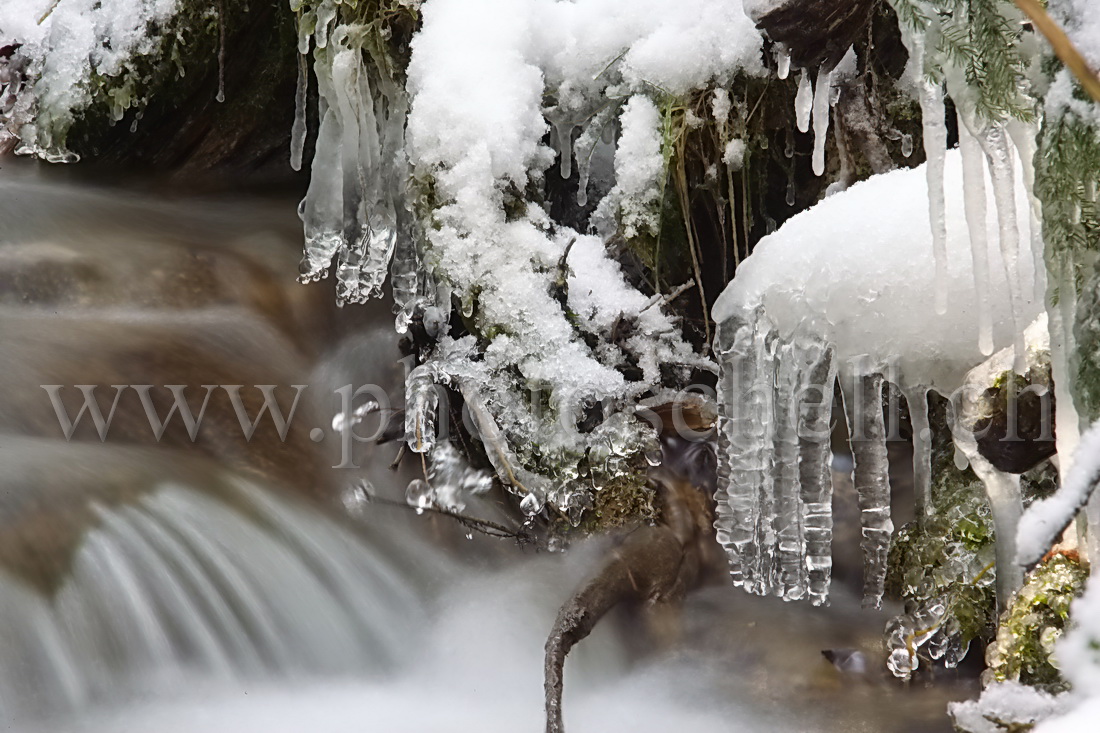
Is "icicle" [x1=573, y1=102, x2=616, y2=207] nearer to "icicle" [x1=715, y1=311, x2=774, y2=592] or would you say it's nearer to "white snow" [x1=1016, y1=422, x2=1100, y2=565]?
"icicle" [x1=715, y1=311, x2=774, y2=592]

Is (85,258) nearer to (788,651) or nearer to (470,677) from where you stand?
(470,677)

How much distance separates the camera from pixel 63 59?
371cm

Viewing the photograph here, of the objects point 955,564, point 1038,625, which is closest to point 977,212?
point 1038,625

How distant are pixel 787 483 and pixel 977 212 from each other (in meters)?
0.90

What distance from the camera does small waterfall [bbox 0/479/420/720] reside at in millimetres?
2279

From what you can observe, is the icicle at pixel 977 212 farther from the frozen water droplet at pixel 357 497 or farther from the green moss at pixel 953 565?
the frozen water droplet at pixel 357 497

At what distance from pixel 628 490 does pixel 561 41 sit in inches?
53.1

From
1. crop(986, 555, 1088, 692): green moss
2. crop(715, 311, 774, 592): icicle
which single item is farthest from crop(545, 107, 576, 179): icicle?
crop(986, 555, 1088, 692): green moss

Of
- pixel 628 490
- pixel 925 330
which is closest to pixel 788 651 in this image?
pixel 628 490

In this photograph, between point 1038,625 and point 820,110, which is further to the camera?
point 820,110

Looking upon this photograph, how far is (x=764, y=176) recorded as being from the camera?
3027 millimetres

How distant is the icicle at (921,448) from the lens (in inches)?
86.1

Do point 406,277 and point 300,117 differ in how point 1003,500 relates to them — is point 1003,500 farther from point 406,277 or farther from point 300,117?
point 300,117

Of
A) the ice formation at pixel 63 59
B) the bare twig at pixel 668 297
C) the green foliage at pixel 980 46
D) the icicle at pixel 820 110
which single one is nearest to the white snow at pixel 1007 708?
the green foliage at pixel 980 46
